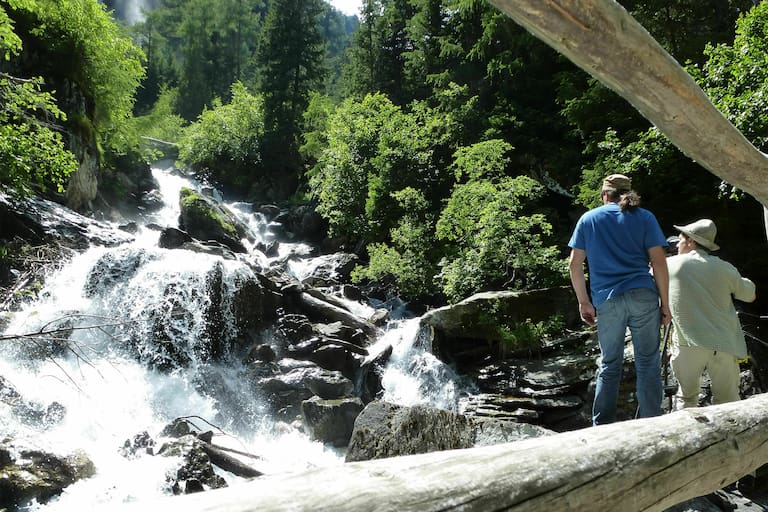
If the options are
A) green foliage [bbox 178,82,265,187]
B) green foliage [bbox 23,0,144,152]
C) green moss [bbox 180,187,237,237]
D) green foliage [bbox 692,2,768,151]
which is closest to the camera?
green foliage [bbox 692,2,768,151]

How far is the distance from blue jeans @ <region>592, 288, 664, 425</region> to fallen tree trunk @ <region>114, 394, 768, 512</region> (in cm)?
170

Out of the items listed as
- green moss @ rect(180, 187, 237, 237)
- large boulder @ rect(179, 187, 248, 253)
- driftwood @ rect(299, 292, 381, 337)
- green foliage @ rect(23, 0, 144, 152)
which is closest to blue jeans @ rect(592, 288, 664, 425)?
driftwood @ rect(299, 292, 381, 337)

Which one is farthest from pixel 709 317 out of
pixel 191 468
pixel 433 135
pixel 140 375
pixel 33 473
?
pixel 433 135

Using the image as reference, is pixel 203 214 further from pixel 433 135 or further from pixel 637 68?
pixel 637 68

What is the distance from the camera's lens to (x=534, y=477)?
137cm

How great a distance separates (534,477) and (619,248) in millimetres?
2992

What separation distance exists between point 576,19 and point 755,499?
18.2ft

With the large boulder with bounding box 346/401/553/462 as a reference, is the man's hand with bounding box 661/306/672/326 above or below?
above

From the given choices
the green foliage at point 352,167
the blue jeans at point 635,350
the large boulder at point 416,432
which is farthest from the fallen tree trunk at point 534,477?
the green foliage at point 352,167

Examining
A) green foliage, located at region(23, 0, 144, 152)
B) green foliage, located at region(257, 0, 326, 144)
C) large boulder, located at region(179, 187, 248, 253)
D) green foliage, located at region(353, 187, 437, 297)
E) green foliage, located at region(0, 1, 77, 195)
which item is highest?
green foliage, located at region(257, 0, 326, 144)

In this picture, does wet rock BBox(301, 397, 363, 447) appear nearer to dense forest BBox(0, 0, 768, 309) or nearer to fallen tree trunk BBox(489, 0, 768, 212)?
dense forest BBox(0, 0, 768, 309)

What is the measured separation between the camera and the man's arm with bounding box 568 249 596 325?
156 inches

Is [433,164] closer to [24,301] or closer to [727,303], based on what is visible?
[24,301]

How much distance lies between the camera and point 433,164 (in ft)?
63.2
